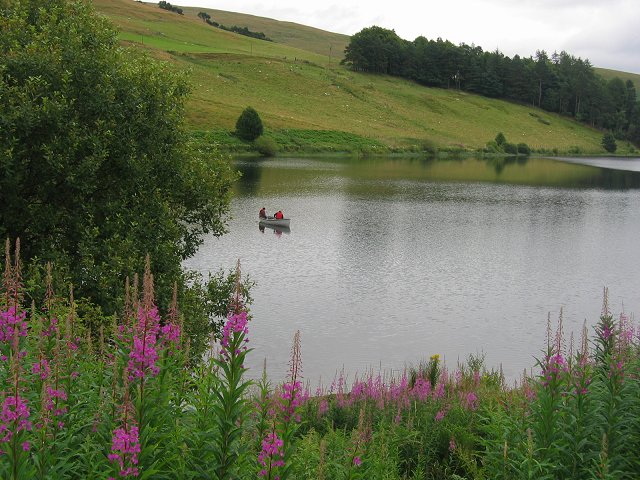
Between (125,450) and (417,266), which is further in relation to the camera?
(417,266)

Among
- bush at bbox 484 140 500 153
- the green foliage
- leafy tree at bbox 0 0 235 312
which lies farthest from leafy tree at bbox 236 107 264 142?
leafy tree at bbox 0 0 235 312

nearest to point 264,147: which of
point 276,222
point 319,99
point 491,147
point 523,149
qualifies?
point 319,99

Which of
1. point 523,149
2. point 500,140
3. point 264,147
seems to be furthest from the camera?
point 523,149

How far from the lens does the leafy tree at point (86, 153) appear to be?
1811 cm

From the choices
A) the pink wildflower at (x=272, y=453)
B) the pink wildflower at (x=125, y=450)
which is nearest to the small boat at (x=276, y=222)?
the pink wildflower at (x=272, y=453)

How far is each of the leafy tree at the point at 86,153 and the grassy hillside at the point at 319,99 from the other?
8346 cm

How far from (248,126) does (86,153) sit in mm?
87986

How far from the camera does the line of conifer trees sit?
18675 centimetres

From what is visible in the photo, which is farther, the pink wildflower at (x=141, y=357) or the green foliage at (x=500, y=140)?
the green foliage at (x=500, y=140)

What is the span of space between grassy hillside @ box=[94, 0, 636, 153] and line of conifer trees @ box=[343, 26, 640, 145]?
6167mm

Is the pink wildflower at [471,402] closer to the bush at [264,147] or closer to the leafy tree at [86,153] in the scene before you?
the leafy tree at [86,153]

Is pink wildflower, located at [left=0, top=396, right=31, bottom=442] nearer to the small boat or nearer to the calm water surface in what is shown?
the calm water surface

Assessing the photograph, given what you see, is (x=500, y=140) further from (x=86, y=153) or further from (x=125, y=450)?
(x=125, y=450)

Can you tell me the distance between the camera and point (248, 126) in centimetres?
10575
